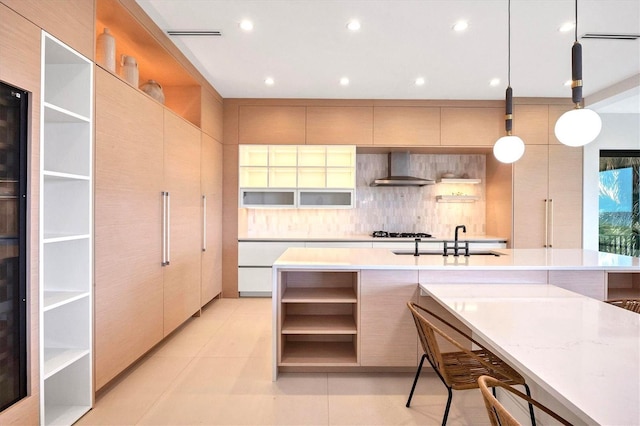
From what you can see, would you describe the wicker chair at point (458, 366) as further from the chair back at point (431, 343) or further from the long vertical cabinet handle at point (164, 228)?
the long vertical cabinet handle at point (164, 228)

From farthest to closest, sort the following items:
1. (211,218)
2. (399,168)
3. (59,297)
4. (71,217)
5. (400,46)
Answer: (399,168)
(211,218)
(400,46)
(71,217)
(59,297)

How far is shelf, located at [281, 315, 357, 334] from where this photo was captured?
8.24 ft

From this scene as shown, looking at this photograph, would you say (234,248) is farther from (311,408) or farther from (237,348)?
(311,408)

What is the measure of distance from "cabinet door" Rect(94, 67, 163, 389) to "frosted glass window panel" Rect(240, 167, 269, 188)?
1.92 meters

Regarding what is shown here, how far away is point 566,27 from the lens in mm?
2803

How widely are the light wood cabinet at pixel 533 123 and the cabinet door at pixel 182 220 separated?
13.9 feet

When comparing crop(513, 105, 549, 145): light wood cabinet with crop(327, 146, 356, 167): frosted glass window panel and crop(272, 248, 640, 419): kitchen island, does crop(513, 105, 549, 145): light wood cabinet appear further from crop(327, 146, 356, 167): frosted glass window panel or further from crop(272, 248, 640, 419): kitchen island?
crop(272, 248, 640, 419): kitchen island

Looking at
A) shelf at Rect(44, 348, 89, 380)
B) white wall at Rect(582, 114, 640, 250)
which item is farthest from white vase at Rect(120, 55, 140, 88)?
white wall at Rect(582, 114, 640, 250)

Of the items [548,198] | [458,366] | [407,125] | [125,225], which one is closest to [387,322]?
[458,366]

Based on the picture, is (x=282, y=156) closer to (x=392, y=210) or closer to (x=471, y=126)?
(x=392, y=210)

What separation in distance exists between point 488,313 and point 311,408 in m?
1.26

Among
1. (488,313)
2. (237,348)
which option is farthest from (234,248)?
(488,313)

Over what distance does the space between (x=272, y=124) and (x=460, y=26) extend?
269 centimetres

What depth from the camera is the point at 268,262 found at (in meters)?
4.77
